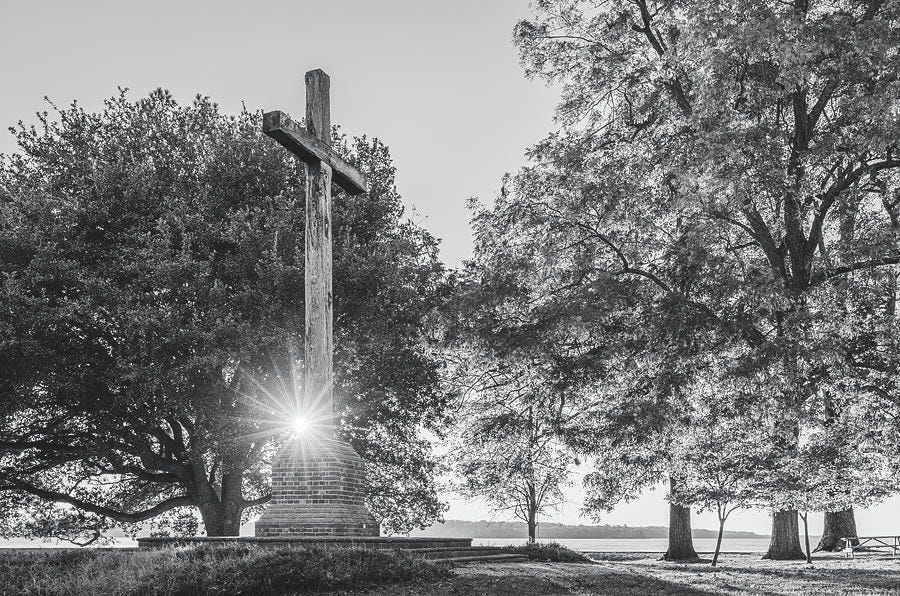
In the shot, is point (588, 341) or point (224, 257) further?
point (224, 257)

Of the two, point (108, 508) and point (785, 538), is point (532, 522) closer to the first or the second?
point (785, 538)

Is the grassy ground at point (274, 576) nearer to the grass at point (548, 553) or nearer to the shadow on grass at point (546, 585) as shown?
the shadow on grass at point (546, 585)

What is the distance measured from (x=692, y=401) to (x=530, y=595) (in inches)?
407

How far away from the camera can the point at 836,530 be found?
26.8 meters

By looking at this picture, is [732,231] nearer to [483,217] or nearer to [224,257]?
[483,217]

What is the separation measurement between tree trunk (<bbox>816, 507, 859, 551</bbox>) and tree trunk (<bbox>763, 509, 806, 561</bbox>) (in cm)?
439

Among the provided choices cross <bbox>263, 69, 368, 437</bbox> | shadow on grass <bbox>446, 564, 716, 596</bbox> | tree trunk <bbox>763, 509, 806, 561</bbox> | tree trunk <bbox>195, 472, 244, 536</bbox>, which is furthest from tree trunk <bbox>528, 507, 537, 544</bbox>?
cross <bbox>263, 69, 368, 437</bbox>

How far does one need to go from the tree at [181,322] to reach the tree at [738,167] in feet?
15.8

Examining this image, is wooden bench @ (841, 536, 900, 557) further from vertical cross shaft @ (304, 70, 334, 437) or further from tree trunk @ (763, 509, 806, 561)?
vertical cross shaft @ (304, 70, 334, 437)

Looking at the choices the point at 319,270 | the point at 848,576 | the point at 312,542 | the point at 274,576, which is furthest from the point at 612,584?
the point at 848,576

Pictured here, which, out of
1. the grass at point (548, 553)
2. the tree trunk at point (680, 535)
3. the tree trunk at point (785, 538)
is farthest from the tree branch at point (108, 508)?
the tree trunk at point (785, 538)

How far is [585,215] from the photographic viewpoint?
54.8 ft

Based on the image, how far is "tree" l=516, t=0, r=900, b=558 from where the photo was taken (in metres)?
13.1

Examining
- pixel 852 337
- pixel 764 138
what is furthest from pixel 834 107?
pixel 852 337
